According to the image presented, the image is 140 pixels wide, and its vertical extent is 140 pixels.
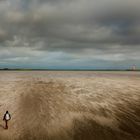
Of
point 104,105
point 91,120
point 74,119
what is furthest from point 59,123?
point 104,105

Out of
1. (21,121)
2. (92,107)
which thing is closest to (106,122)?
(92,107)

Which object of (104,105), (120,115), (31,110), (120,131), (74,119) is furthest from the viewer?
(104,105)

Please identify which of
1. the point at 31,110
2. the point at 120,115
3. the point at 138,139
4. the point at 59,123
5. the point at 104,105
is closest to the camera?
the point at 138,139

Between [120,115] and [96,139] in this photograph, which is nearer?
[96,139]

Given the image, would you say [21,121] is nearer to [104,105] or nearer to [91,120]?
[91,120]

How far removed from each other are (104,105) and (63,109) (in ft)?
17.3

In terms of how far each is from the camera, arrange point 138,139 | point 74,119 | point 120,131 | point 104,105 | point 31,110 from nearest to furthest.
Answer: point 138,139 < point 120,131 < point 74,119 < point 31,110 < point 104,105

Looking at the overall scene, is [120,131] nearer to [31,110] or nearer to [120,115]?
[120,115]

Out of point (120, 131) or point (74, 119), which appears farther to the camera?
point (74, 119)

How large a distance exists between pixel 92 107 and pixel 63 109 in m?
3.48

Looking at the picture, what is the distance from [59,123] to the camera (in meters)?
13.6

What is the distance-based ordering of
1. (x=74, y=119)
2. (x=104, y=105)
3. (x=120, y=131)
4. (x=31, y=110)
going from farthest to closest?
(x=104, y=105)
(x=31, y=110)
(x=74, y=119)
(x=120, y=131)

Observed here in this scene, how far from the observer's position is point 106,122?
13.8 metres

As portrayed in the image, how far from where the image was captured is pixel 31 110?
1756 cm
